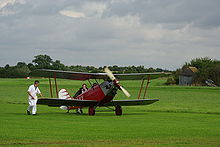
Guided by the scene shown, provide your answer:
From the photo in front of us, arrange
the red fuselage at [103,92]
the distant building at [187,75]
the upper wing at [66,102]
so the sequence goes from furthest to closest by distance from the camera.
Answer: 1. the distant building at [187,75]
2. the red fuselage at [103,92]
3. the upper wing at [66,102]

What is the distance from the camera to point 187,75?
89062 millimetres

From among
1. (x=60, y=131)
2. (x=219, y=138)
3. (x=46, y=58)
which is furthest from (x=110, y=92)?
(x=46, y=58)

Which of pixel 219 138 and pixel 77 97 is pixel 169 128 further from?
pixel 77 97

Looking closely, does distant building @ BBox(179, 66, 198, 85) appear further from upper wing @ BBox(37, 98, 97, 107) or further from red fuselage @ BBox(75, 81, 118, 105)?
upper wing @ BBox(37, 98, 97, 107)

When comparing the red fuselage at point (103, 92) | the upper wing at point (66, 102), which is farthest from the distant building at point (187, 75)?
the upper wing at point (66, 102)

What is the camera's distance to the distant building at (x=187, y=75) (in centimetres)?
Answer: 8793

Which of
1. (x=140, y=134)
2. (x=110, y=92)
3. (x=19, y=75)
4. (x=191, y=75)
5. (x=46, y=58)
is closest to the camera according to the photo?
(x=140, y=134)

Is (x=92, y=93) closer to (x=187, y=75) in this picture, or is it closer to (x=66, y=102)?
(x=66, y=102)

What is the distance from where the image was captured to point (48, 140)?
11828mm

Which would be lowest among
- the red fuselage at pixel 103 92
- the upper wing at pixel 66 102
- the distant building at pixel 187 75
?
the upper wing at pixel 66 102

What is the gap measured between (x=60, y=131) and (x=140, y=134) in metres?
2.47

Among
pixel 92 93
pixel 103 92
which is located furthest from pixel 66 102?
pixel 103 92

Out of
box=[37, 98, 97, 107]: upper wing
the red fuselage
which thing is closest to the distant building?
the red fuselage

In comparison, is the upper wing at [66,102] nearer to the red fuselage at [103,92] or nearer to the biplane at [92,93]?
the biplane at [92,93]
